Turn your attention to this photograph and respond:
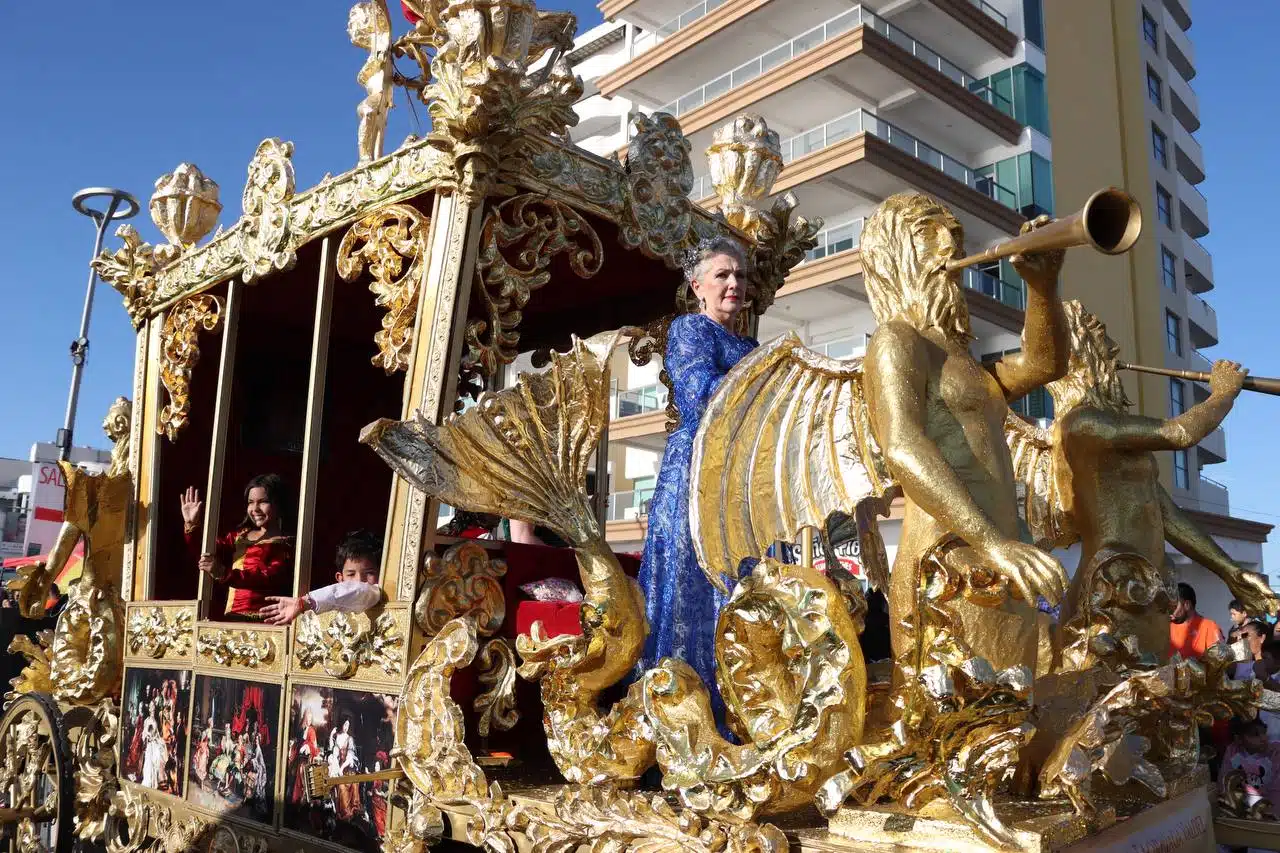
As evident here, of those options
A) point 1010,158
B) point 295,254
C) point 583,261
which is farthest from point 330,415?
point 1010,158

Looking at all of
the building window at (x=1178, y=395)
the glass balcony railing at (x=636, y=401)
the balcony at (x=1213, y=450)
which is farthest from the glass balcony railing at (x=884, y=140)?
the balcony at (x=1213, y=450)

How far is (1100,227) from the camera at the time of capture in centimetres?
211

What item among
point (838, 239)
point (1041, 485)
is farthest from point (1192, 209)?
point (1041, 485)

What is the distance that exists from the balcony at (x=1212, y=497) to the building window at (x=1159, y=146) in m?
6.52

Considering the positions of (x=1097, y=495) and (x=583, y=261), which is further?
(x=583, y=261)

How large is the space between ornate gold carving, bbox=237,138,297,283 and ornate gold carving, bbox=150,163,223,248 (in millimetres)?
904

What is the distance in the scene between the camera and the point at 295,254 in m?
4.23

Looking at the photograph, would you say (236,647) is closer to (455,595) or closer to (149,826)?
(149,826)

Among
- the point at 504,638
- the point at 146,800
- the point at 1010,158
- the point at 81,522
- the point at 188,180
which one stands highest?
the point at 1010,158

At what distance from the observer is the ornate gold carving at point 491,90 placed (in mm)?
3320

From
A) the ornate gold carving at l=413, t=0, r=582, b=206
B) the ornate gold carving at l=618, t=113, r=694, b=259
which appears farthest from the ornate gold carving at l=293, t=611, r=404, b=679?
the ornate gold carving at l=618, t=113, r=694, b=259

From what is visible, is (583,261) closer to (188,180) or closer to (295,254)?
(295,254)

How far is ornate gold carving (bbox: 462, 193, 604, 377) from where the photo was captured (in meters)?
3.58

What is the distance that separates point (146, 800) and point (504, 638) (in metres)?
2.04
